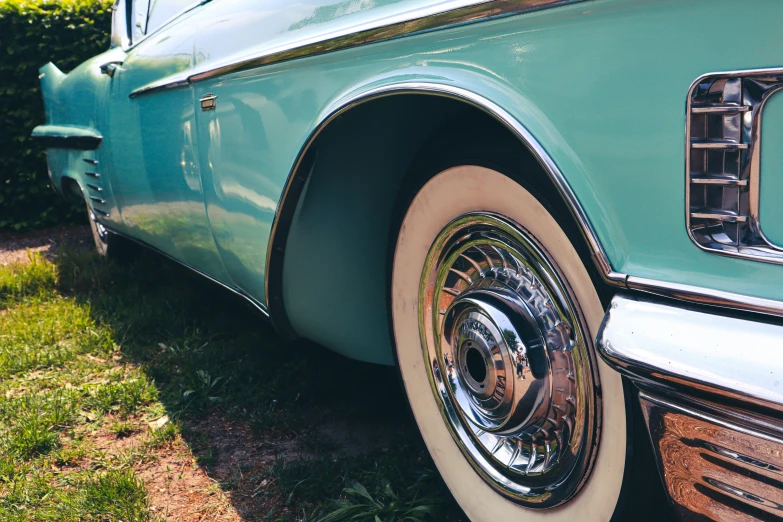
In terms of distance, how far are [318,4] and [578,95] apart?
0.81 metres

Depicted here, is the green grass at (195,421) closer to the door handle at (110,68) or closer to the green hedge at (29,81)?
the door handle at (110,68)

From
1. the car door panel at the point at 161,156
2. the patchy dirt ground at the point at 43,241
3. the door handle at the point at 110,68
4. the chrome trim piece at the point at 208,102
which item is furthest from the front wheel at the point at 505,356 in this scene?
the patchy dirt ground at the point at 43,241

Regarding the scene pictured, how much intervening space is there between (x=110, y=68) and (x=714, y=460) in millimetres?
3035

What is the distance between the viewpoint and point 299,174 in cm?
170

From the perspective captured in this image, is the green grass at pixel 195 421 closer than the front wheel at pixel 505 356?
No

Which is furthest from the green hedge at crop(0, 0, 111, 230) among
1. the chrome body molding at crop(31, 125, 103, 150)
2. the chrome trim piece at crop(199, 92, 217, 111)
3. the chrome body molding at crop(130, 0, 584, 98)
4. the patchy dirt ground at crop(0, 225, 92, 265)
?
the chrome body molding at crop(130, 0, 584, 98)

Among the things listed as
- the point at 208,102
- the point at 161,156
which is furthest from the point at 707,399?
the point at 161,156

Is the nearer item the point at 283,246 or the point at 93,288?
the point at 283,246

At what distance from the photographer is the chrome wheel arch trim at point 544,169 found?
881 millimetres

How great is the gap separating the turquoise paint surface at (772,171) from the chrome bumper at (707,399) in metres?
0.12

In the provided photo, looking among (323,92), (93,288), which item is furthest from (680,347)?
(93,288)

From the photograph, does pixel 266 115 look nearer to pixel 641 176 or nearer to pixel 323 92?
pixel 323 92

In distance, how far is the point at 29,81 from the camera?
6270 millimetres

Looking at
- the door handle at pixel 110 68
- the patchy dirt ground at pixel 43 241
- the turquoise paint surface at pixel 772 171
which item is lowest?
the patchy dirt ground at pixel 43 241
